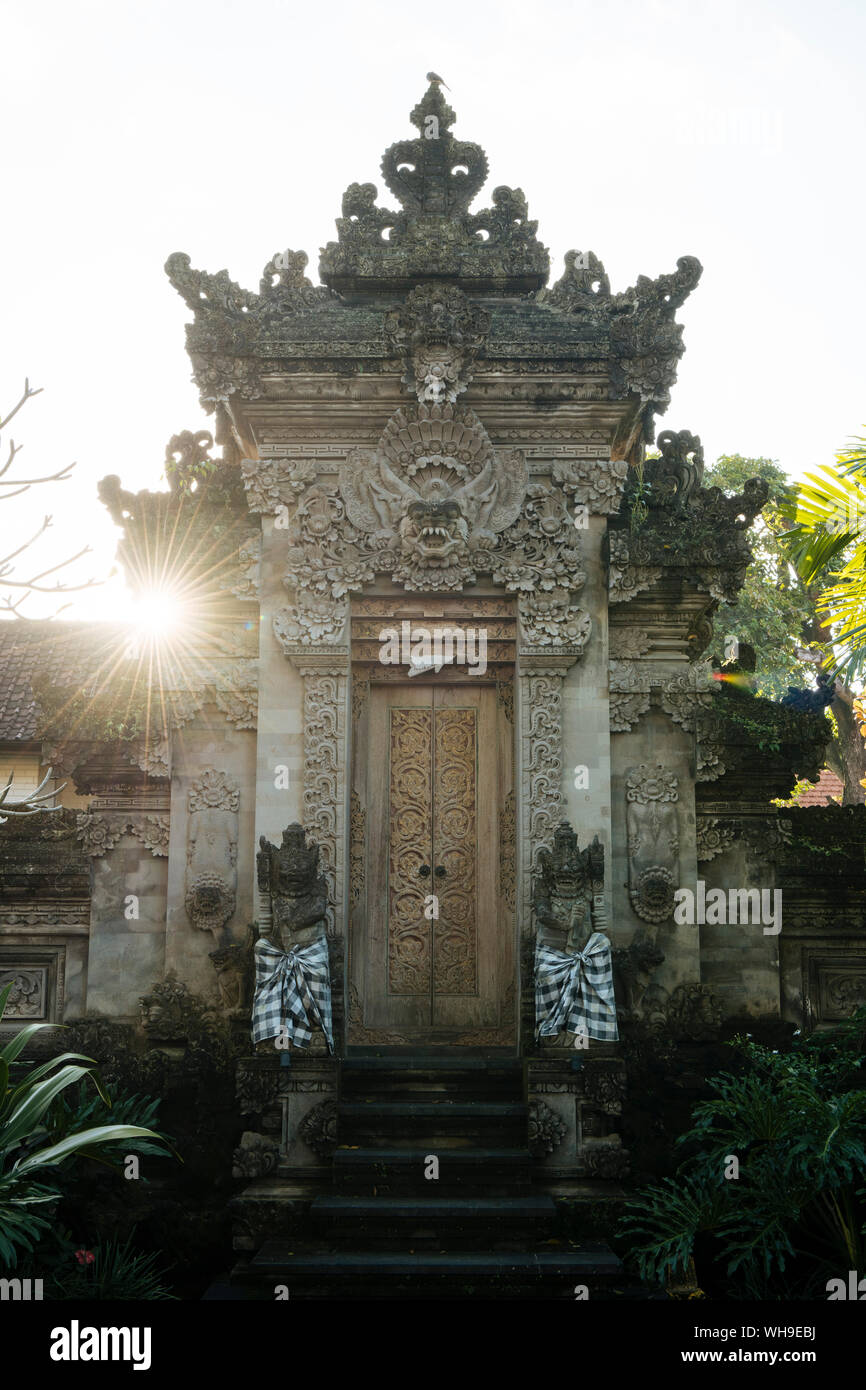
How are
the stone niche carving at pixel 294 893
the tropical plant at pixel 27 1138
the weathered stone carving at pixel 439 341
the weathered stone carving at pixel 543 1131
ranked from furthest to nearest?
the weathered stone carving at pixel 439 341 → the stone niche carving at pixel 294 893 → the weathered stone carving at pixel 543 1131 → the tropical plant at pixel 27 1138

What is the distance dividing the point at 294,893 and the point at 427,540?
2966mm

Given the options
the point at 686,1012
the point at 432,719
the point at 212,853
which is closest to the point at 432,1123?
the point at 686,1012

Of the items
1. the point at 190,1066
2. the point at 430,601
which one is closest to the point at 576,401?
the point at 430,601

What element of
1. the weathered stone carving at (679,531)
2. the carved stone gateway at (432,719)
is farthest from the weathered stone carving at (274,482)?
the weathered stone carving at (679,531)

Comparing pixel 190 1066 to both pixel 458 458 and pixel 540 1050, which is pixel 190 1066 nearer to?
pixel 540 1050

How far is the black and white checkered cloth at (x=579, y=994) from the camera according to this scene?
9.15 m

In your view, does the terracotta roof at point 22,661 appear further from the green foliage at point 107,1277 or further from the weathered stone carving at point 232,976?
the green foliage at point 107,1277

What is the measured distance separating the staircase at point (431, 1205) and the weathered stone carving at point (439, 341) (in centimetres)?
526

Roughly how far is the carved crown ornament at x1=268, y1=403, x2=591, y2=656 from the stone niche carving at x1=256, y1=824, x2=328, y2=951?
1698 mm

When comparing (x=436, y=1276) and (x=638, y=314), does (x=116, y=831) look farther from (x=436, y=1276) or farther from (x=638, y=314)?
(x=638, y=314)

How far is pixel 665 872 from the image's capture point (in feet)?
33.6

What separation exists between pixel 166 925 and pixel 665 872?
4.05 meters

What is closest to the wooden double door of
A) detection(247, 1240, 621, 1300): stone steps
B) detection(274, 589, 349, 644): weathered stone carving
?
detection(274, 589, 349, 644): weathered stone carving

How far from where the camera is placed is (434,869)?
1035 cm
